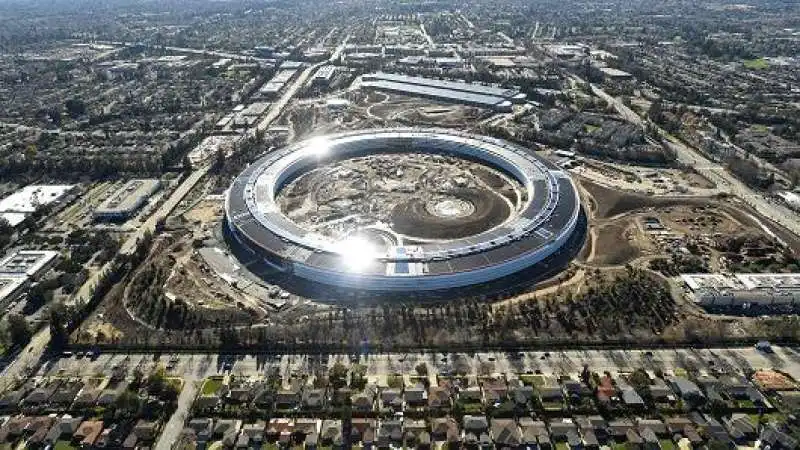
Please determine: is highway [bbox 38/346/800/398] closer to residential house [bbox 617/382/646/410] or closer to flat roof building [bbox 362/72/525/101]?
residential house [bbox 617/382/646/410]

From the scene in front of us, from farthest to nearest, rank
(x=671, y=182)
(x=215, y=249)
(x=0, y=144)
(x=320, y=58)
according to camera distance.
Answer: (x=320, y=58), (x=0, y=144), (x=671, y=182), (x=215, y=249)

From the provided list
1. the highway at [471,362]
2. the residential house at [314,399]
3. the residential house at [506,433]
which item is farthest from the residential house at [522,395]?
the residential house at [314,399]

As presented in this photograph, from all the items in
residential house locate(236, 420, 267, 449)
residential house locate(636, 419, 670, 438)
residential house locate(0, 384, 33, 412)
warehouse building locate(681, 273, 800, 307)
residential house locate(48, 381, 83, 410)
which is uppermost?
warehouse building locate(681, 273, 800, 307)

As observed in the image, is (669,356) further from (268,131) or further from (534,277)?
(268,131)

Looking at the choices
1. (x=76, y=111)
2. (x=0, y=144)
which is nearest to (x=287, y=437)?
(x=0, y=144)

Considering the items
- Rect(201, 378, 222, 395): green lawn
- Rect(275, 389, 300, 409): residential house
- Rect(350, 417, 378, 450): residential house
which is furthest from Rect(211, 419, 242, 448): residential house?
Rect(350, 417, 378, 450): residential house

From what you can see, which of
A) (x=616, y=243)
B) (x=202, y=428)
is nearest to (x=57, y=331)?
(x=202, y=428)
